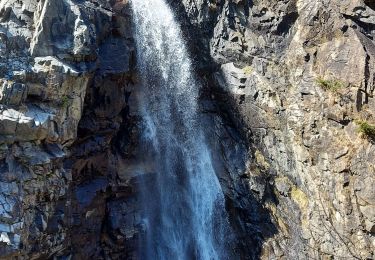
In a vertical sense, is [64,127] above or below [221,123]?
above

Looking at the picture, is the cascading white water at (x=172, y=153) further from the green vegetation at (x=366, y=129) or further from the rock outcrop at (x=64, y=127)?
the green vegetation at (x=366, y=129)

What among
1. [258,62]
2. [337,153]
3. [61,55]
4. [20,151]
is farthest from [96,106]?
[337,153]

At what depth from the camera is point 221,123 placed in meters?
17.5

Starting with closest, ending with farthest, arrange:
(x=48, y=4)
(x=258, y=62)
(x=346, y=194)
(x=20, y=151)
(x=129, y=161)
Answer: (x=346, y=194), (x=20, y=151), (x=48, y=4), (x=258, y=62), (x=129, y=161)

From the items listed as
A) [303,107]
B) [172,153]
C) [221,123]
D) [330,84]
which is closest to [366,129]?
[330,84]

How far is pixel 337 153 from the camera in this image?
1298cm

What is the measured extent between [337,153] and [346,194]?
1.36 meters

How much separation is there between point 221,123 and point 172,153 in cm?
279

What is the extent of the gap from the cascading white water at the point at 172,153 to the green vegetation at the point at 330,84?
6.21 meters

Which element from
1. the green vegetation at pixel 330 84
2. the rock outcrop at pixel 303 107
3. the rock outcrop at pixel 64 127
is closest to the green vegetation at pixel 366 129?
the rock outcrop at pixel 303 107

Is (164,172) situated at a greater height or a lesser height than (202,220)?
greater

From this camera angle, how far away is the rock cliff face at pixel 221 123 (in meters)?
13.0

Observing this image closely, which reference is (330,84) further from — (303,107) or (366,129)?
(366,129)

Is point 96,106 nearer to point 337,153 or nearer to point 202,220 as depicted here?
point 202,220
